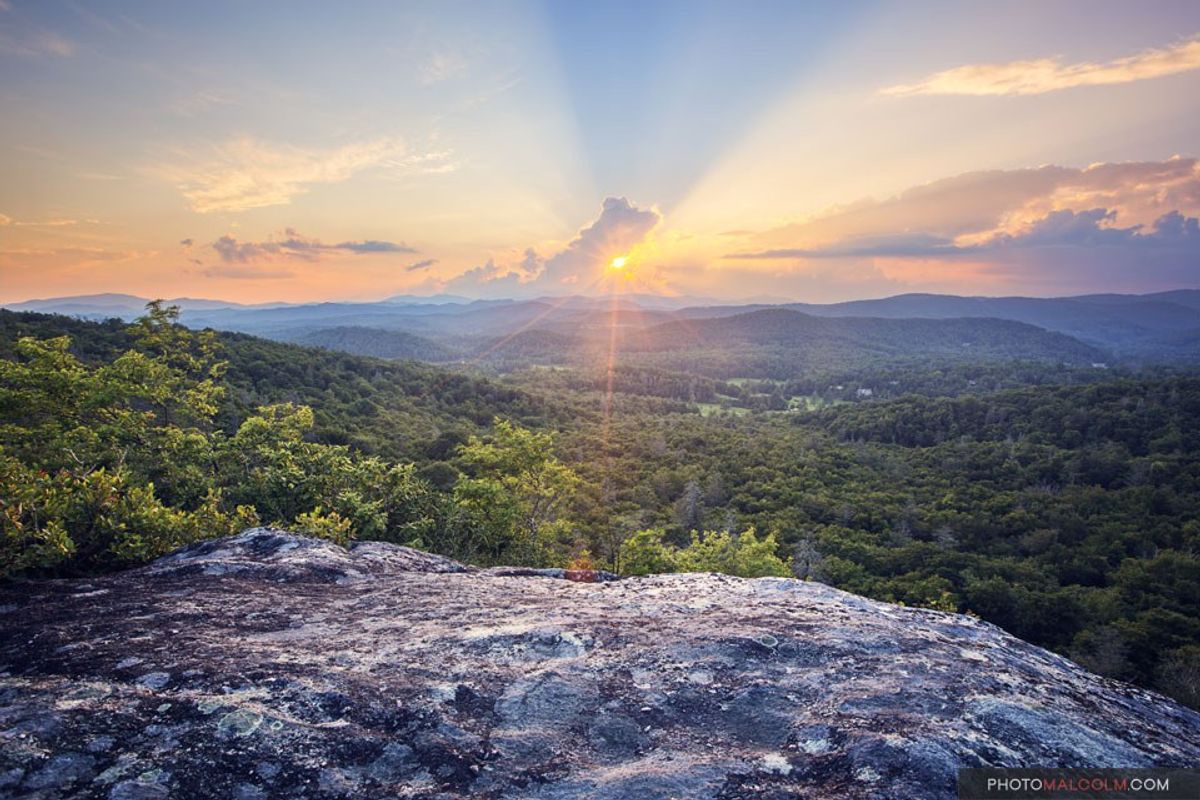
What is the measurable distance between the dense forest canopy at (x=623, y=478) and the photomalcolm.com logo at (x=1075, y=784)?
12.9m

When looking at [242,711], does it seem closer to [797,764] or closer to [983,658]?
[797,764]

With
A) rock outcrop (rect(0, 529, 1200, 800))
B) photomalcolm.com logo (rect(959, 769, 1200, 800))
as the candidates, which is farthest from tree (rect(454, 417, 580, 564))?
photomalcolm.com logo (rect(959, 769, 1200, 800))

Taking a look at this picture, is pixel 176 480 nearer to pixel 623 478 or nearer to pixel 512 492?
pixel 512 492

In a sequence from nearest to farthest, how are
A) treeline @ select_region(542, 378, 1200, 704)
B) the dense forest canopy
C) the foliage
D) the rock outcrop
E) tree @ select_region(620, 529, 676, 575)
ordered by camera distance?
the rock outcrop → the dense forest canopy → tree @ select_region(620, 529, 676, 575) → the foliage → treeline @ select_region(542, 378, 1200, 704)

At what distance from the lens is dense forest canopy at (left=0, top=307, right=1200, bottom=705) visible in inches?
562

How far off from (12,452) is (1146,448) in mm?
122988

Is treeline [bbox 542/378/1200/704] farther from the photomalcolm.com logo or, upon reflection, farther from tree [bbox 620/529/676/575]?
the photomalcolm.com logo

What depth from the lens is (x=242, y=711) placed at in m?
4.66

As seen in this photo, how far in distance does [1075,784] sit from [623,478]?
6851 cm

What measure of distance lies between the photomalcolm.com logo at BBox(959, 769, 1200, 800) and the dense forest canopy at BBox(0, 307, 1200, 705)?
12.9 m

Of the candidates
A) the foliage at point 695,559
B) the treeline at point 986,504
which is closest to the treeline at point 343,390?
the treeline at point 986,504

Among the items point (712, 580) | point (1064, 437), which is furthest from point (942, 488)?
point (712, 580)

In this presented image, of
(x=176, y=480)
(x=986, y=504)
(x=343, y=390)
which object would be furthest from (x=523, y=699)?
(x=343, y=390)

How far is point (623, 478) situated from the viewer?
237 ft
